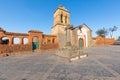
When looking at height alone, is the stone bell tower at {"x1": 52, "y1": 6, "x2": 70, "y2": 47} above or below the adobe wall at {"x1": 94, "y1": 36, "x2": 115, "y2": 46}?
above

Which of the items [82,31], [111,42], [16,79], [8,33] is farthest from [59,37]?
[111,42]

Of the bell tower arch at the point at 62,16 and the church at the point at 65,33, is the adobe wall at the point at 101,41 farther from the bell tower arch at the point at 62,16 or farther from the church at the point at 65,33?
the bell tower arch at the point at 62,16

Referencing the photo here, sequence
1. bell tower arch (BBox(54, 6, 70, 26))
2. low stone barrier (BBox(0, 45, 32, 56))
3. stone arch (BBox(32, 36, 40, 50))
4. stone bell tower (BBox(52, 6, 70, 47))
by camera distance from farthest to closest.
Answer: bell tower arch (BBox(54, 6, 70, 26)), stone bell tower (BBox(52, 6, 70, 47)), stone arch (BBox(32, 36, 40, 50)), low stone barrier (BBox(0, 45, 32, 56))

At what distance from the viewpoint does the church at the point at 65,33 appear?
24.9m

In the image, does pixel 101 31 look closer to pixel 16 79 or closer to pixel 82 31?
pixel 82 31

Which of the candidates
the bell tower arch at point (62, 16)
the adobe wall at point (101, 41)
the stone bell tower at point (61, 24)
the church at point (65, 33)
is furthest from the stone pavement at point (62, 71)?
the adobe wall at point (101, 41)

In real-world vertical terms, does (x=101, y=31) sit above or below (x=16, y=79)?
above

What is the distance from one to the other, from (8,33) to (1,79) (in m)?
12.9

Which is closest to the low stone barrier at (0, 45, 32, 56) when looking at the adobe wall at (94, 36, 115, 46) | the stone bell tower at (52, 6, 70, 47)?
the stone bell tower at (52, 6, 70, 47)

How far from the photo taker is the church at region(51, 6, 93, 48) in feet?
81.8

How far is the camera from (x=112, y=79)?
4.66 meters

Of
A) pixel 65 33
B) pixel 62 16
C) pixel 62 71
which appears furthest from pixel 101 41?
pixel 62 71

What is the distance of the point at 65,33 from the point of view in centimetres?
2391

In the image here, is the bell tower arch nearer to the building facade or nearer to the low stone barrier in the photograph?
the building facade
